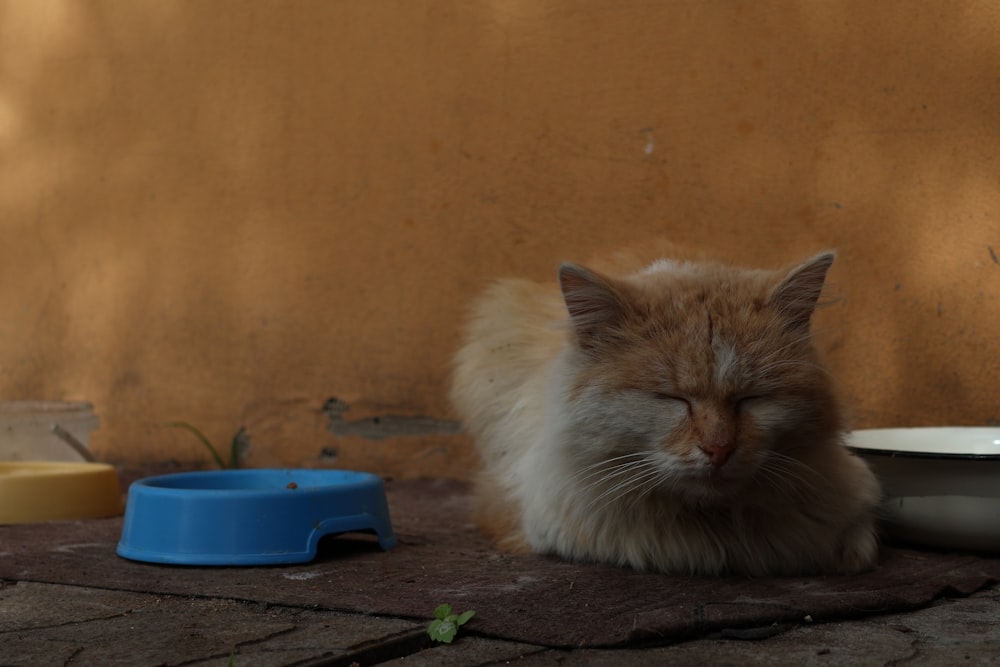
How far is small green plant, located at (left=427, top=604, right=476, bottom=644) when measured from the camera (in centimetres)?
181

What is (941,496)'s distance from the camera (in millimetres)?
2545

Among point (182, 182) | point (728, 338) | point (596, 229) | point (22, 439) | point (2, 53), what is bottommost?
point (22, 439)

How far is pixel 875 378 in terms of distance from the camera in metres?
3.27

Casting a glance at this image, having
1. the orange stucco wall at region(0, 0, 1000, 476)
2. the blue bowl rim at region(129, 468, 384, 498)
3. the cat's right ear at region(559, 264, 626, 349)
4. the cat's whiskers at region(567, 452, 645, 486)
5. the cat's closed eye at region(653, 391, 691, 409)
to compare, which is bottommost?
the blue bowl rim at region(129, 468, 384, 498)

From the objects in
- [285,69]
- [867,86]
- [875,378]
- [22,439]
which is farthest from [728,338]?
[22,439]

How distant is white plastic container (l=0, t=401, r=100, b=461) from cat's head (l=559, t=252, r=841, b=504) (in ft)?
7.84

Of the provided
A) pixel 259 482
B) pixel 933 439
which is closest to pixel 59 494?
pixel 259 482

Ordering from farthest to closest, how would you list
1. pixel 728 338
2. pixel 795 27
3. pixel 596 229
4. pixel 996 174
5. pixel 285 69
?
pixel 285 69 < pixel 596 229 < pixel 795 27 < pixel 996 174 < pixel 728 338

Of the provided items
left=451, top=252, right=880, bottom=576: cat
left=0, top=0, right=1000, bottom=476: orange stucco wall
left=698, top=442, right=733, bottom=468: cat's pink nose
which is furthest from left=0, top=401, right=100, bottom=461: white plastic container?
left=698, top=442, right=733, bottom=468: cat's pink nose

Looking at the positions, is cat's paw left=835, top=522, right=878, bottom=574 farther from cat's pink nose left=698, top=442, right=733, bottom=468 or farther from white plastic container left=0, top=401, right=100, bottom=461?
white plastic container left=0, top=401, right=100, bottom=461

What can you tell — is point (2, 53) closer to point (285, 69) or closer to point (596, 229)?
point (285, 69)

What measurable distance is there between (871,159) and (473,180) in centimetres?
141

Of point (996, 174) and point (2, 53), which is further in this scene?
point (2, 53)

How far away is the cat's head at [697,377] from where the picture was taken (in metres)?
2.06
